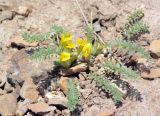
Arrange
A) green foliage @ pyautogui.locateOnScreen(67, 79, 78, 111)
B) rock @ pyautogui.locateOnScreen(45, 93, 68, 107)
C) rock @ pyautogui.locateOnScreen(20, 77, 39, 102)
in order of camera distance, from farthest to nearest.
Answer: rock @ pyautogui.locateOnScreen(20, 77, 39, 102) < rock @ pyautogui.locateOnScreen(45, 93, 68, 107) < green foliage @ pyautogui.locateOnScreen(67, 79, 78, 111)

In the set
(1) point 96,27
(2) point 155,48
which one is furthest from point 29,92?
(2) point 155,48

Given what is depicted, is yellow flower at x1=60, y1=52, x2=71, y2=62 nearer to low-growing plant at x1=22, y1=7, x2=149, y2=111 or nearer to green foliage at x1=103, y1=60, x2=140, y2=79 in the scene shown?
low-growing plant at x1=22, y1=7, x2=149, y2=111

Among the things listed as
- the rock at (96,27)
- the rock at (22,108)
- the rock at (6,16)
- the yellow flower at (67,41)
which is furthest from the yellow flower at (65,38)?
the rock at (6,16)

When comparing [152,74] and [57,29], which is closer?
[152,74]

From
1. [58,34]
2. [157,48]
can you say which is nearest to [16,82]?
[58,34]

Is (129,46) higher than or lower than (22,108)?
higher

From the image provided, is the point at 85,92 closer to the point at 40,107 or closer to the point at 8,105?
the point at 40,107

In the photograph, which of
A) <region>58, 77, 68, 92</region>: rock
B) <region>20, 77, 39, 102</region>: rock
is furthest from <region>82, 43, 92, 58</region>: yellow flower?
<region>20, 77, 39, 102</region>: rock
